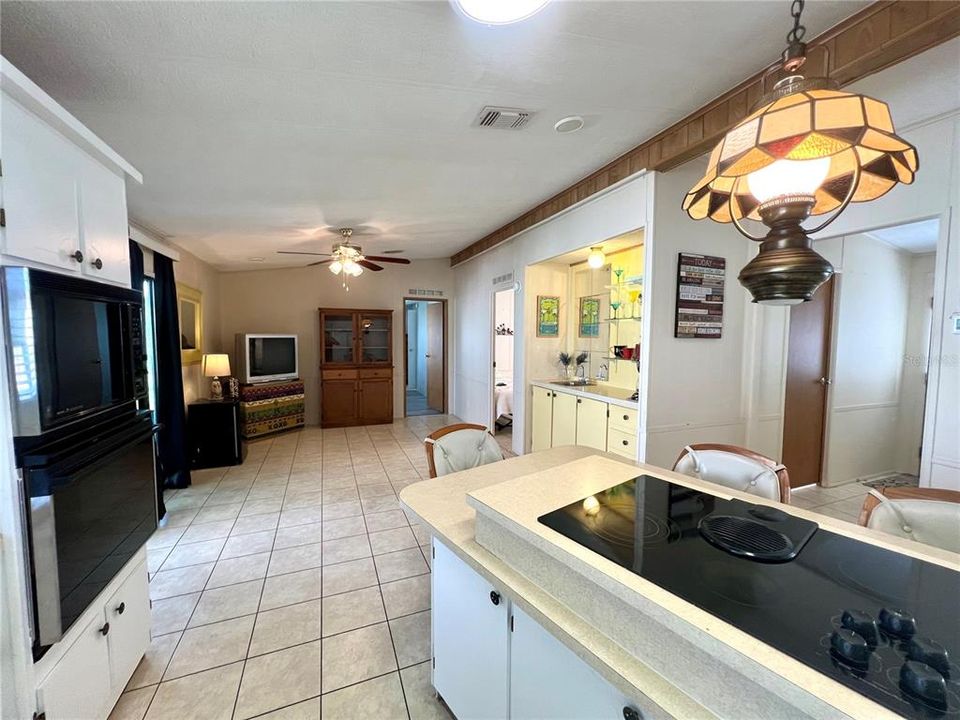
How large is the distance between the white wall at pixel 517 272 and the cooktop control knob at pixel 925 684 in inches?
103

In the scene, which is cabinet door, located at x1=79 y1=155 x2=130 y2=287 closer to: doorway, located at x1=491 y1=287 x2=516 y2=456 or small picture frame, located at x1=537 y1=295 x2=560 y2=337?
small picture frame, located at x1=537 y1=295 x2=560 y2=337

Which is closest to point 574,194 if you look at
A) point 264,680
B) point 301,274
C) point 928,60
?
point 928,60

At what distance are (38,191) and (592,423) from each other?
346 centimetres

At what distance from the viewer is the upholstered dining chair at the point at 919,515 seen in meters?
1.19

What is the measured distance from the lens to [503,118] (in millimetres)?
2072

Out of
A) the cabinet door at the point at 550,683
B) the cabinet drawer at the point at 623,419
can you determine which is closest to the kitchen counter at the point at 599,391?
the cabinet drawer at the point at 623,419

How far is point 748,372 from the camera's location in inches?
122

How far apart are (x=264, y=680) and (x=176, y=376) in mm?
2966

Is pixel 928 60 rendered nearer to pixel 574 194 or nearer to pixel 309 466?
pixel 574 194

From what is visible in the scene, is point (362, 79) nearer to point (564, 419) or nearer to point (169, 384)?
point (564, 419)

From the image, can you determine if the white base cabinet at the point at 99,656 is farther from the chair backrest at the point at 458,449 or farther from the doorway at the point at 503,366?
the doorway at the point at 503,366

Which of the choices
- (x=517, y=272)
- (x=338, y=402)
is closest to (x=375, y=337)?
(x=338, y=402)

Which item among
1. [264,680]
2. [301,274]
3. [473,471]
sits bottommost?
[264,680]

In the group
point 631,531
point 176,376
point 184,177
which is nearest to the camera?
point 631,531
